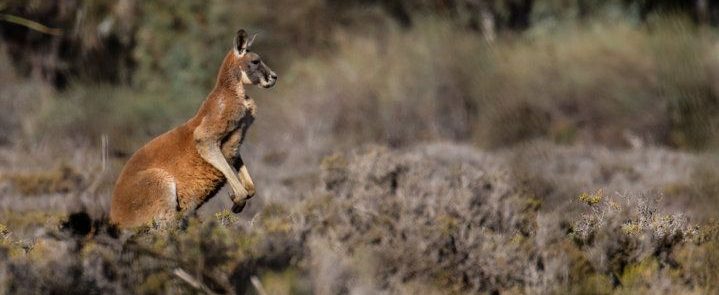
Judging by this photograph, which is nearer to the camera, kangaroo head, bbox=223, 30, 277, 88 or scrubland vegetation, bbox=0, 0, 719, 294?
scrubland vegetation, bbox=0, 0, 719, 294

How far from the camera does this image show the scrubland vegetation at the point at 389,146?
687 cm

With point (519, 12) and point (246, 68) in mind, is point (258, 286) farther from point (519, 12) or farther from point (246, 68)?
point (519, 12)

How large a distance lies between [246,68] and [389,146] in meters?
11.1

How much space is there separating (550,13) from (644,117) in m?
7.32

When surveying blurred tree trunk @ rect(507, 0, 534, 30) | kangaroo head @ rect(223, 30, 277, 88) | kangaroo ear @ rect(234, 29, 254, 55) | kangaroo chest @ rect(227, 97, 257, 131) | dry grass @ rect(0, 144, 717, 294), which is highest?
kangaroo ear @ rect(234, 29, 254, 55)

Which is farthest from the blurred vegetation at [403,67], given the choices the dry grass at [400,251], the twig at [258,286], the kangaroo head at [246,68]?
the twig at [258,286]

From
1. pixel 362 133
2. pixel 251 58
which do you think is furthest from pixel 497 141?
pixel 251 58

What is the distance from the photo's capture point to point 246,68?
326 inches

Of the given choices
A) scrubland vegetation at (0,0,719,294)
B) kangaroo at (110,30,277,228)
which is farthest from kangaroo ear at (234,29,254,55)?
scrubland vegetation at (0,0,719,294)

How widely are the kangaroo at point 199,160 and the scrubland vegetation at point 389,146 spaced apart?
0.34 m

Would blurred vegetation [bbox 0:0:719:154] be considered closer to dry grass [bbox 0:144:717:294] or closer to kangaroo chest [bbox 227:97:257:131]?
dry grass [bbox 0:144:717:294]

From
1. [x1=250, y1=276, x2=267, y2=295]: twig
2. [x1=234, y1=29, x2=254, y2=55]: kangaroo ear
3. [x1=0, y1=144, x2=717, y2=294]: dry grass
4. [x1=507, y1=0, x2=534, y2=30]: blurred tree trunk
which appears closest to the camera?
[x1=250, y1=276, x2=267, y2=295]: twig

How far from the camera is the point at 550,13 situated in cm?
2812

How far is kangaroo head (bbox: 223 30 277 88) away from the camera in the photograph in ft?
26.9
